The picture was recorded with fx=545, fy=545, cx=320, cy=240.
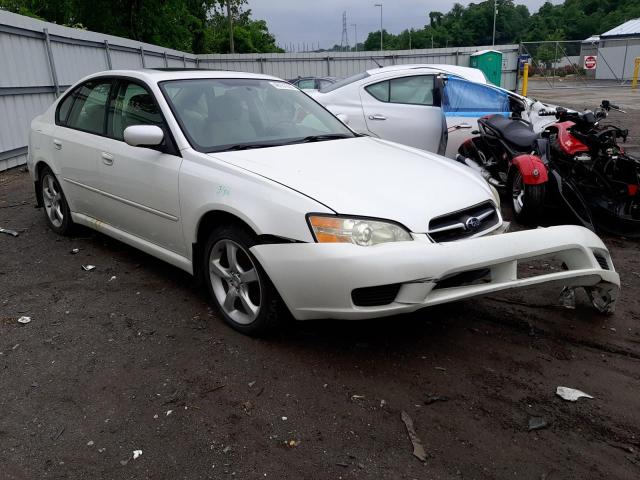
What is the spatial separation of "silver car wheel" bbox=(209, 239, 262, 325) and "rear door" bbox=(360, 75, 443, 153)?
14.7 ft

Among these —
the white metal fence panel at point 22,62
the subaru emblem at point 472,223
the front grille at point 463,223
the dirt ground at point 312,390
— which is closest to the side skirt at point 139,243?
the dirt ground at point 312,390

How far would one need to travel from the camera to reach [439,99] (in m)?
7.21

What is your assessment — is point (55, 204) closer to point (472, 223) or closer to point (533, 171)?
point (472, 223)

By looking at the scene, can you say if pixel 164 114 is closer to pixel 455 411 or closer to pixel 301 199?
pixel 301 199

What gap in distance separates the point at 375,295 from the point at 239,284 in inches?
37.5

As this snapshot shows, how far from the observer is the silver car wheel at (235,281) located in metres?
3.36

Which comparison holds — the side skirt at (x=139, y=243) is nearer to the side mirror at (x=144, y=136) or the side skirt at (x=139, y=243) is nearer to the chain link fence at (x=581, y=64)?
the side mirror at (x=144, y=136)

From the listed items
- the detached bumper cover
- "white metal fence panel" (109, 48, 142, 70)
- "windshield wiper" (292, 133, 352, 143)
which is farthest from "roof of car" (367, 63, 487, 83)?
"white metal fence panel" (109, 48, 142, 70)

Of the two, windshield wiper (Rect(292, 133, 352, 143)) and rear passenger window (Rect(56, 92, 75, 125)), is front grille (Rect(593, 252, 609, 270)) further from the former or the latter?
rear passenger window (Rect(56, 92, 75, 125))

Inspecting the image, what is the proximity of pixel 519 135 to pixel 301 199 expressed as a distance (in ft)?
13.4

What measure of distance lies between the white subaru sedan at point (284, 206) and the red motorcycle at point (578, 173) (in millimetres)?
1371

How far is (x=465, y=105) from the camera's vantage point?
7305 millimetres

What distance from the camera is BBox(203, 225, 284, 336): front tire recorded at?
3203 mm

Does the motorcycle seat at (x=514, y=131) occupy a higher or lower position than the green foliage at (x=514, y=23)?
lower
